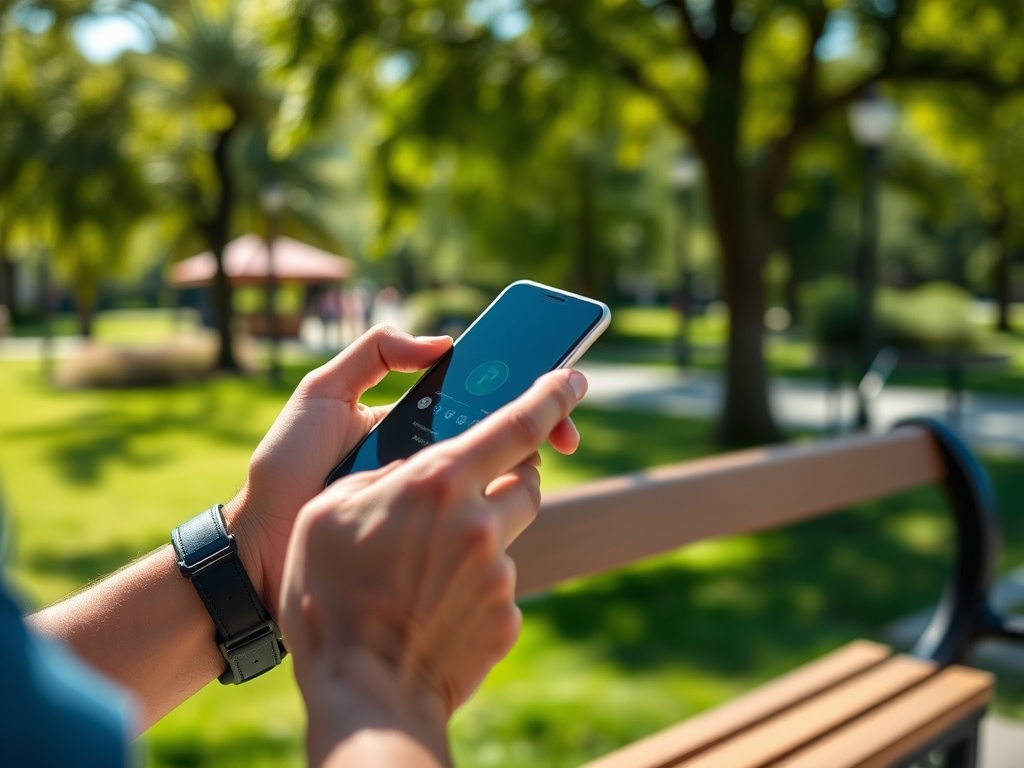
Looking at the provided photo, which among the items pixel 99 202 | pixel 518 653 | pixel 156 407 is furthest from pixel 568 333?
pixel 99 202

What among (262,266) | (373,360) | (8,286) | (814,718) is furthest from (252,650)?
(8,286)

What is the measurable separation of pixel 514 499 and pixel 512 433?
0.29ft

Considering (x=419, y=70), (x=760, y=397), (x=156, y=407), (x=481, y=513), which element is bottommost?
(x=156, y=407)

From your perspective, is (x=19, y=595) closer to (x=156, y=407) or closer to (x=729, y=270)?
(x=729, y=270)

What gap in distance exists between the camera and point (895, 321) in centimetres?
1886

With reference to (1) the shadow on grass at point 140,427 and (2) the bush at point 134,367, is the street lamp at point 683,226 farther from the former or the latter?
(2) the bush at point 134,367

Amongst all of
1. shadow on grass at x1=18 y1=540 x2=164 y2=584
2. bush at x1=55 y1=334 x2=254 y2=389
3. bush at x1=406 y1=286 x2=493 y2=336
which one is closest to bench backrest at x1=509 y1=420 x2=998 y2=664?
shadow on grass at x1=18 y1=540 x2=164 y2=584

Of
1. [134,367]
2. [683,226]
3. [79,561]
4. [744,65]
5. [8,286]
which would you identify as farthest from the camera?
[8,286]

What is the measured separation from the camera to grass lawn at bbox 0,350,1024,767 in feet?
13.5

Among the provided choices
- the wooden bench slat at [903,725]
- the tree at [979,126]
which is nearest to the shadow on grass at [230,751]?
the wooden bench slat at [903,725]

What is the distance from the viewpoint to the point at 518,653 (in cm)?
504

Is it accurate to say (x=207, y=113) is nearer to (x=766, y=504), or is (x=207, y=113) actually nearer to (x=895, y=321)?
(x=895, y=321)

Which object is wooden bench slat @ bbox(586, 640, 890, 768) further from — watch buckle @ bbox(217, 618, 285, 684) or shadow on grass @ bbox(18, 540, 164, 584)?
shadow on grass @ bbox(18, 540, 164, 584)

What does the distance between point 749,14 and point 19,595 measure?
35.0 feet
